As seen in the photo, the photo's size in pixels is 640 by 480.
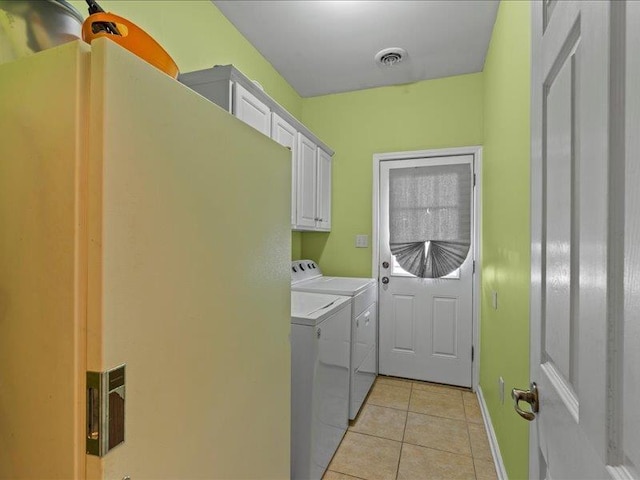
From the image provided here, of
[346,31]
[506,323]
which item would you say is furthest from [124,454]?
[346,31]

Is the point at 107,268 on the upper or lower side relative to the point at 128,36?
lower

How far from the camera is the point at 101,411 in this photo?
1.71 ft

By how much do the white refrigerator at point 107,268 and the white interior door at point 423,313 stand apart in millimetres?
2444

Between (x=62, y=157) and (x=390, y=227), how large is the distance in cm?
276

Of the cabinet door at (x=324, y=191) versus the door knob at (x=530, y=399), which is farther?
the cabinet door at (x=324, y=191)

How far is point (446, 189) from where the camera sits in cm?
289

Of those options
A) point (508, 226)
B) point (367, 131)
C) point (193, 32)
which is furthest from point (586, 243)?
point (367, 131)

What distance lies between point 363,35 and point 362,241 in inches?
68.1

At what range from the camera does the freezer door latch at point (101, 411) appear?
517 millimetres

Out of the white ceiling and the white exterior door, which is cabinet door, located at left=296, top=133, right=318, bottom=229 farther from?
the white exterior door

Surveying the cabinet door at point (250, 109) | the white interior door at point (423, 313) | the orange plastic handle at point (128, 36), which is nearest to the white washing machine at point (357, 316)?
the white interior door at point (423, 313)

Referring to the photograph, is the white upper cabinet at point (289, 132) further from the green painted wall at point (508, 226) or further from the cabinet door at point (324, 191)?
the green painted wall at point (508, 226)

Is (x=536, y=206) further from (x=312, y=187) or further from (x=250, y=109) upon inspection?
(x=312, y=187)

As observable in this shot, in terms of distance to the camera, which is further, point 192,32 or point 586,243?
point 192,32
